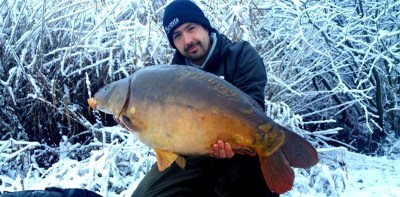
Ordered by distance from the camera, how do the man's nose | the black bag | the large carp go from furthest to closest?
the man's nose
the black bag
the large carp

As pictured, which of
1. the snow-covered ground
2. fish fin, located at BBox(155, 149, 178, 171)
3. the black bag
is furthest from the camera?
the snow-covered ground

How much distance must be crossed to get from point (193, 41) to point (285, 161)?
3.67ft

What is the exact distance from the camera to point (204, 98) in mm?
1799

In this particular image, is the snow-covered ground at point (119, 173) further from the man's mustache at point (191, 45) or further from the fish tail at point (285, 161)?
the fish tail at point (285, 161)

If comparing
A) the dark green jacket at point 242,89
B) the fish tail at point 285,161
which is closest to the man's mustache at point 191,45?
the dark green jacket at point 242,89

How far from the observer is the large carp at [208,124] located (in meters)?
1.77

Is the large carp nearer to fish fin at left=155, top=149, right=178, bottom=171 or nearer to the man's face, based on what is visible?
fish fin at left=155, top=149, right=178, bottom=171

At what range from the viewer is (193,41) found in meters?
2.67

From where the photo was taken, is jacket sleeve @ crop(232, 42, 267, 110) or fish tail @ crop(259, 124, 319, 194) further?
jacket sleeve @ crop(232, 42, 267, 110)

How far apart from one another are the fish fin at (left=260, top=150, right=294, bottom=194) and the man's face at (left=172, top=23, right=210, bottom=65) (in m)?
1.08

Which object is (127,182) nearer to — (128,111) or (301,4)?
(128,111)

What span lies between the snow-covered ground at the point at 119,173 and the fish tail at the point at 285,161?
144 cm

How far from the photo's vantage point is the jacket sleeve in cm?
246

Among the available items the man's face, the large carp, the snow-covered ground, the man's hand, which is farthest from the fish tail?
the snow-covered ground
